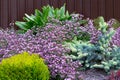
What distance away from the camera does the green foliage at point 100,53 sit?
20.9ft

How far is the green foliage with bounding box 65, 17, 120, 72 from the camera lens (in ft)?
20.9

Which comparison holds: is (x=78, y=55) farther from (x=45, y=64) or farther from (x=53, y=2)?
(x=53, y=2)

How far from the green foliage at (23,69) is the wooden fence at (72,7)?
5.80 metres

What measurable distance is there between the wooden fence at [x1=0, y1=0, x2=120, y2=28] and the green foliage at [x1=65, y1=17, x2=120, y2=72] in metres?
4.73

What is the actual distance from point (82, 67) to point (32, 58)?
3.29ft

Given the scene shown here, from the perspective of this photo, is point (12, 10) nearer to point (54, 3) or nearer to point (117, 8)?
point (54, 3)

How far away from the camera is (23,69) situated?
18.2 feet

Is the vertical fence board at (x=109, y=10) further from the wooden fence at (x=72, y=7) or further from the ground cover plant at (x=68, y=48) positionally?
the ground cover plant at (x=68, y=48)

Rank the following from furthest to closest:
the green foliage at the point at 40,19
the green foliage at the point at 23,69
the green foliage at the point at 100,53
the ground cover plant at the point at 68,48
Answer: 1. the green foliage at the point at 40,19
2. the green foliage at the point at 100,53
3. the ground cover plant at the point at 68,48
4. the green foliage at the point at 23,69

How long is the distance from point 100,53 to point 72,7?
16.3 ft

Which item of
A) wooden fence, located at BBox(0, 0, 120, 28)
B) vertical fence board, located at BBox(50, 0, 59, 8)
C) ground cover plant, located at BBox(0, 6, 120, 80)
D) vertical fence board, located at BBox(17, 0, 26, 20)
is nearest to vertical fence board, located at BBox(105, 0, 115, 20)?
wooden fence, located at BBox(0, 0, 120, 28)

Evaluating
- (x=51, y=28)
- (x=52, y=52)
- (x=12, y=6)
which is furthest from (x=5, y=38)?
(x=12, y=6)

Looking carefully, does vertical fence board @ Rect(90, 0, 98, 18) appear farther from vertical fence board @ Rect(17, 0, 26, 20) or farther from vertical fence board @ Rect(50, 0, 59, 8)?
vertical fence board @ Rect(17, 0, 26, 20)

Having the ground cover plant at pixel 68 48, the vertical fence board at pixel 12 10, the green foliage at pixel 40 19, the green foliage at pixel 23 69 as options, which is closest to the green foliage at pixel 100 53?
the ground cover plant at pixel 68 48
